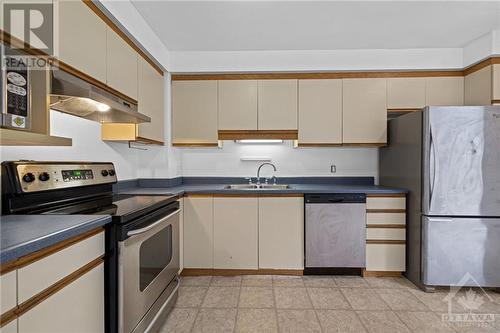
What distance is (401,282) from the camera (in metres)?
2.57

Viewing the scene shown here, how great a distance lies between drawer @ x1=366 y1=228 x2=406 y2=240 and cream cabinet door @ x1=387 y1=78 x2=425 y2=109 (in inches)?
53.1

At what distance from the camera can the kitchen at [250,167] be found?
1294 mm

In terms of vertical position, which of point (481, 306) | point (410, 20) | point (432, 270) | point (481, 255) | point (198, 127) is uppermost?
point (410, 20)

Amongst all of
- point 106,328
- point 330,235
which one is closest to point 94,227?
point 106,328

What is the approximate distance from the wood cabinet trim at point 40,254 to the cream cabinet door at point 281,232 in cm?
176

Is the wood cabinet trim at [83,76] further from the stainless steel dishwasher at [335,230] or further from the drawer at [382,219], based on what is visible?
the drawer at [382,219]

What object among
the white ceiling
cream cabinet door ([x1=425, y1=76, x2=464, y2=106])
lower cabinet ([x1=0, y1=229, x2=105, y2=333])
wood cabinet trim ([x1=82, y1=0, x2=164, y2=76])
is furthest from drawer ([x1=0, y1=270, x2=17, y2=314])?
cream cabinet door ([x1=425, y1=76, x2=464, y2=106])

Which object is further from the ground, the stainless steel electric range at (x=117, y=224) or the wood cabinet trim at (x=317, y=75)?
the wood cabinet trim at (x=317, y=75)

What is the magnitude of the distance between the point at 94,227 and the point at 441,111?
2740 mm

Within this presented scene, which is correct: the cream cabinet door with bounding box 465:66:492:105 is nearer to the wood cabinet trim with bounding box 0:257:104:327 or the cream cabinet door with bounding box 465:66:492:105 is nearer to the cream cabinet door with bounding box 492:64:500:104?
the cream cabinet door with bounding box 492:64:500:104

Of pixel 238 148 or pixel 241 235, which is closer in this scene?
pixel 241 235

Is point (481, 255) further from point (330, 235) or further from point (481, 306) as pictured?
point (330, 235)

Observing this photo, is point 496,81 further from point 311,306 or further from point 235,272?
point 235,272

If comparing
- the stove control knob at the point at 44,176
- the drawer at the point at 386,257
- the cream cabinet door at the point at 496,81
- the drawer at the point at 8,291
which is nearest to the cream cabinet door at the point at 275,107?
the drawer at the point at 386,257
